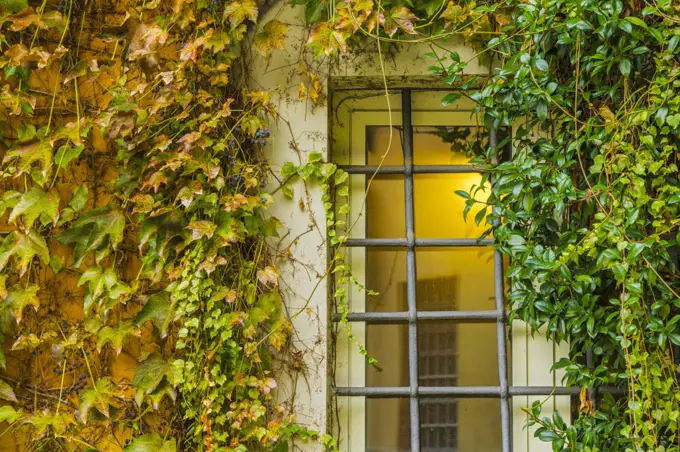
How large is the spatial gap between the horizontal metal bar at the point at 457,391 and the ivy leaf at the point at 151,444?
0.62 meters

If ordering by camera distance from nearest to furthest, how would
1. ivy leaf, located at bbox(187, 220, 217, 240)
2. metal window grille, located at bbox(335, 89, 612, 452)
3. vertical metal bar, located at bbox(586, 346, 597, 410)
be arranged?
ivy leaf, located at bbox(187, 220, 217, 240)
vertical metal bar, located at bbox(586, 346, 597, 410)
metal window grille, located at bbox(335, 89, 612, 452)

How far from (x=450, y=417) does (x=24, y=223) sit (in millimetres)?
1659

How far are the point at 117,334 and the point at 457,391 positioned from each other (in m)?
1.21

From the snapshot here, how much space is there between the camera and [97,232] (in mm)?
2252

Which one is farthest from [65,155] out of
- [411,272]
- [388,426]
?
[388,426]

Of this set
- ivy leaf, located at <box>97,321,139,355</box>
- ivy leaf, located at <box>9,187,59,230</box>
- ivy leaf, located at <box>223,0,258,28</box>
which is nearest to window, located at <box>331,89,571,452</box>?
ivy leaf, located at <box>223,0,258,28</box>

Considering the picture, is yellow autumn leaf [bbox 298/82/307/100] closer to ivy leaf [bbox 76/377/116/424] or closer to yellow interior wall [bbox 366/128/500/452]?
yellow interior wall [bbox 366/128/500/452]

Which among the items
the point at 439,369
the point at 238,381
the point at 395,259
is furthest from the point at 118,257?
the point at 439,369

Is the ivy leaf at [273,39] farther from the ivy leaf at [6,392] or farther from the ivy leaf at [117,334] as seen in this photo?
the ivy leaf at [6,392]

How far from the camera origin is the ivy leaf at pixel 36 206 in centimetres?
220

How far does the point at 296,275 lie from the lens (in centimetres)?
235

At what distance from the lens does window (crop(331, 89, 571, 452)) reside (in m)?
2.44

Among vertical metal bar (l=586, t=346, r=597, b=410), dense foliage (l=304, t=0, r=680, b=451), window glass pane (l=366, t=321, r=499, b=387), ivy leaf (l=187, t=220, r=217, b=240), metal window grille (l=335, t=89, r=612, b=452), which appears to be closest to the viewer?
dense foliage (l=304, t=0, r=680, b=451)

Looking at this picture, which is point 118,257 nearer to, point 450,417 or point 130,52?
point 130,52
